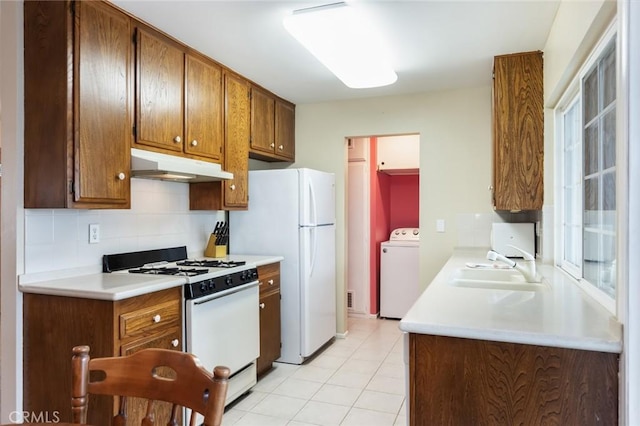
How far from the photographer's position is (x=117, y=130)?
223 cm

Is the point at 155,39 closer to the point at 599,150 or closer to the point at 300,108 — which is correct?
the point at 300,108

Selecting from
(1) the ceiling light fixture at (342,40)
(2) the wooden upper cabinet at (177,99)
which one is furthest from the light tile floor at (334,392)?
(1) the ceiling light fixture at (342,40)

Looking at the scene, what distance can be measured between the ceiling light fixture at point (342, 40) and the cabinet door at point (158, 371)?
5.74ft

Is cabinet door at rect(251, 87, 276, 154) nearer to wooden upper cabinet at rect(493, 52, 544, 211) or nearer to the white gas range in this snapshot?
the white gas range

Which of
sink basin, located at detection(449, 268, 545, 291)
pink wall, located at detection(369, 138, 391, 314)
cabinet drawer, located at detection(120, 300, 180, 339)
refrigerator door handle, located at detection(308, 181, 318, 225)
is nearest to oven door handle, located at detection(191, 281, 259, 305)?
cabinet drawer, located at detection(120, 300, 180, 339)

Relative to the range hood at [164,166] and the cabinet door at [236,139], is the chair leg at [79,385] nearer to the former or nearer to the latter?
the range hood at [164,166]

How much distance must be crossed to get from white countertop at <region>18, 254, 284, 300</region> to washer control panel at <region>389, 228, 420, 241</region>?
324cm

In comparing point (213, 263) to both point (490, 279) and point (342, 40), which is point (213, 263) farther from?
point (490, 279)

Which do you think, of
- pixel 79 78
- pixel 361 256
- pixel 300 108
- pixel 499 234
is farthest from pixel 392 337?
pixel 79 78

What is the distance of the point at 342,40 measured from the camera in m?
2.39

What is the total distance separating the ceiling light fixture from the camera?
219 cm

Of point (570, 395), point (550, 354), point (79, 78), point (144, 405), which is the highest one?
point (79, 78)

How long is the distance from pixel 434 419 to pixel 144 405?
1412 millimetres

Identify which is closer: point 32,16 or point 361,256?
point 32,16
